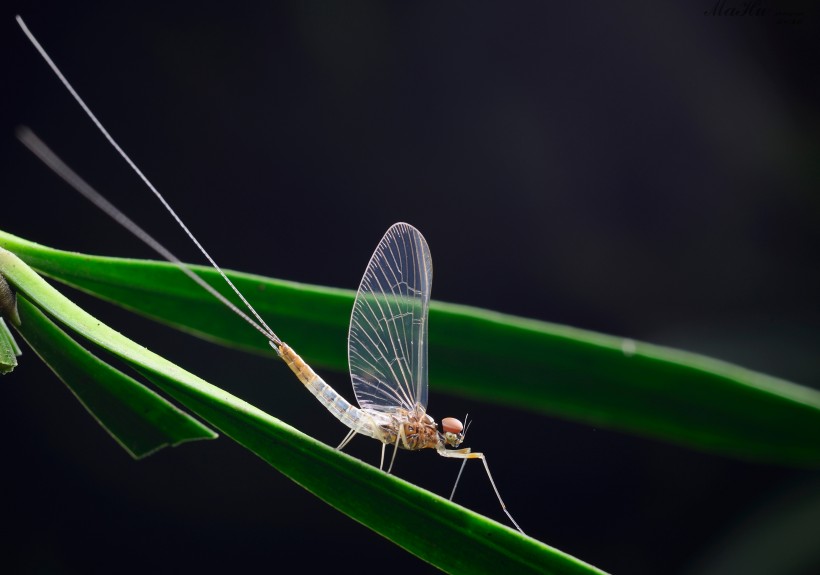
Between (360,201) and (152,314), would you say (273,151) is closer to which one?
(360,201)

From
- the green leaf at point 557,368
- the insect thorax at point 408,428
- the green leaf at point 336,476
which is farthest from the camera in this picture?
the insect thorax at point 408,428

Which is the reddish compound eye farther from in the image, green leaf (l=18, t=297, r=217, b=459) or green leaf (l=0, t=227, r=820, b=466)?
green leaf (l=18, t=297, r=217, b=459)

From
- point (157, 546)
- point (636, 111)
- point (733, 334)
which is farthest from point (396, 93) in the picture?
point (157, 546)

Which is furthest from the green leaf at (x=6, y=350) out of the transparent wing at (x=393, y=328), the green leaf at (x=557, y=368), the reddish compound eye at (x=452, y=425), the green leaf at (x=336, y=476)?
the reddish compound eye at (x=452, y=425)

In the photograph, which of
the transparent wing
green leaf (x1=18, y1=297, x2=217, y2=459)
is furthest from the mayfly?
green leaf (x1=18, y1=297, x2=217, y2=459)

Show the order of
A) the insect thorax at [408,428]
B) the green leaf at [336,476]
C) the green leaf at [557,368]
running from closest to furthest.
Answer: the green leaf at [336,476] → the green leaf at [557,368] → the insect thorax at [408,428]

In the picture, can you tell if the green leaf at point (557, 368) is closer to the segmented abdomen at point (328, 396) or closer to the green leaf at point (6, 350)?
the segmented abdomen at point (328, 396)
